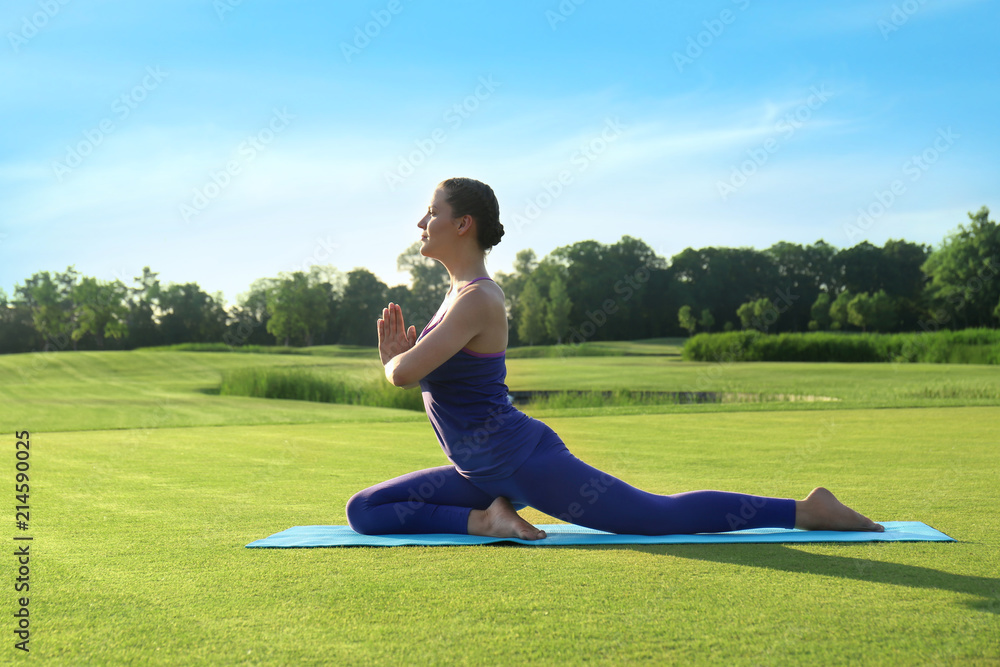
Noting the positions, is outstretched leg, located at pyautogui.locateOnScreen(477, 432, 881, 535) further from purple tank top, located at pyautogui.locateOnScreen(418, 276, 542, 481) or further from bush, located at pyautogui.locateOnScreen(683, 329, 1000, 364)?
bush, located at pyautogui.locateOnScreen(683, 329, 1000, 364)

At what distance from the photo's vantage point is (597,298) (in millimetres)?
64750

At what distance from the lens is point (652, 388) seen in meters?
21.0

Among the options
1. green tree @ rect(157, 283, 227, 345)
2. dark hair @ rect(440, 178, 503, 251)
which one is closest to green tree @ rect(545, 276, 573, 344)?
green tree @ rect(157, 283, 227, 345)

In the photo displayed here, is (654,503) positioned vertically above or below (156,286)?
below

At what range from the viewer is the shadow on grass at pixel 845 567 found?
8.07ft

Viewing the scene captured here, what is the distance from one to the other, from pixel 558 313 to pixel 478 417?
5308cm

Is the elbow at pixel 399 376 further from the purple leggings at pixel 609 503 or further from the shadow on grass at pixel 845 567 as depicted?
the shadow on grass at pixel 845 567

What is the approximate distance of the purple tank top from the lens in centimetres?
335

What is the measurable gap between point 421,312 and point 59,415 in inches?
1797

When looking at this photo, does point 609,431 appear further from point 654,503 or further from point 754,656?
point 754,656

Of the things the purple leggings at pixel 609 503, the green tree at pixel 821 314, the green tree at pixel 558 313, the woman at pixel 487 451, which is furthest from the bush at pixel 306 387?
the green tree at pixel 821 314

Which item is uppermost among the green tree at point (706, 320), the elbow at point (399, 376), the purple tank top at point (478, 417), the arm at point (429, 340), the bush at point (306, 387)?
the green tree at point (706, 320)

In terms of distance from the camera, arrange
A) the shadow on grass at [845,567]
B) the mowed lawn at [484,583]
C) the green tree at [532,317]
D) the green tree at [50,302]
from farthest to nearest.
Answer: the green tree at [532,317]
the green tree at [50,302]
the shadow on grass at [845,567]
the mowed lawn at [484,583]

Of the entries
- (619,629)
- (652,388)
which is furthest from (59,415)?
(652,388)
